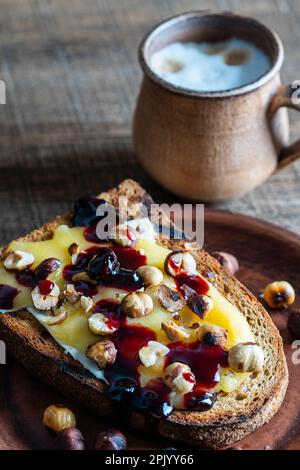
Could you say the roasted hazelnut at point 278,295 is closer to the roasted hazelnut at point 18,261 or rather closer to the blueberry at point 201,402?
the blueberry at point 201,402

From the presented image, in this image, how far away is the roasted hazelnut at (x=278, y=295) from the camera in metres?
2.45

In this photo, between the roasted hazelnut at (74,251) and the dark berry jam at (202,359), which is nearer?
the dark berry jam at (202,359)

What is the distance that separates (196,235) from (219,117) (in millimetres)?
380

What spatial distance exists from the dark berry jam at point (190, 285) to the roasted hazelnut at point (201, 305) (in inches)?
1.6

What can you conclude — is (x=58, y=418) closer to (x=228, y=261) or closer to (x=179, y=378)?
(x=179, y=378)

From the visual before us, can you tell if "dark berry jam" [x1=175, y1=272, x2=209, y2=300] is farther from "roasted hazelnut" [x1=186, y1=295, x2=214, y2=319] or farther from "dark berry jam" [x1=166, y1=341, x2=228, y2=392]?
"dark berry jam" [x1=166, y1=341, x2=228, y2=392]

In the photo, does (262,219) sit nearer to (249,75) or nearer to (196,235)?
(196,235)

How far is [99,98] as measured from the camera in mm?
3396

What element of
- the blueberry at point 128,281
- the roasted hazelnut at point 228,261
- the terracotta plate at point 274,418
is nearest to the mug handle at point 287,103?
the terracotta plate at point 274,418

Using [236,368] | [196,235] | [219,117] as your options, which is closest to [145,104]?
[219,117]

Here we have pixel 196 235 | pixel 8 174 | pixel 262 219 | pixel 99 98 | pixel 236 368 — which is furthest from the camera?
pixel 99 98

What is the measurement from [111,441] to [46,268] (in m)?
0.49

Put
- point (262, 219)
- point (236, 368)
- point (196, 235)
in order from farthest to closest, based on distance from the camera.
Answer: point (262, 219) < point (196, 235) < point (236, 368)
